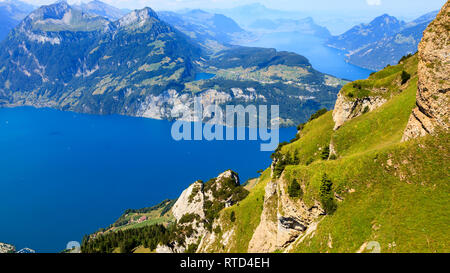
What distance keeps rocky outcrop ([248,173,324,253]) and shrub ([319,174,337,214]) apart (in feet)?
4.25

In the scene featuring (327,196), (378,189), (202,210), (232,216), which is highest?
(378,189)

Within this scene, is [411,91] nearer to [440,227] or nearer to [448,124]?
[448,124]

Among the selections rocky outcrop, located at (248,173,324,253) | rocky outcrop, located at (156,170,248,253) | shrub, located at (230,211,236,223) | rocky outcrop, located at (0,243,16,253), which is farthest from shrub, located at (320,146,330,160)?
rocky outcrop, located at (0,243,16,253)

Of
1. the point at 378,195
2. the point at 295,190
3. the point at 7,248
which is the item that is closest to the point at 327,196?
the point at 295,190

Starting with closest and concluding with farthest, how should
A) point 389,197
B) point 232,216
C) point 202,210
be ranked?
point 389,197, point 232,216, point 202,210

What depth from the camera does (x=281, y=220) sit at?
4831cm

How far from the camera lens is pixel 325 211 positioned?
4003 cm

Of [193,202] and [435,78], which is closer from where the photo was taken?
[435,78]


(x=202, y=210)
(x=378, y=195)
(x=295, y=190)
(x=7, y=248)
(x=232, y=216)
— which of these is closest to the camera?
(x=378, y=195)

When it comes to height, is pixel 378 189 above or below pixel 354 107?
below

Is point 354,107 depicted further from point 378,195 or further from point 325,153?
point 378,195

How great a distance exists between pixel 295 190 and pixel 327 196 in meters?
5.82

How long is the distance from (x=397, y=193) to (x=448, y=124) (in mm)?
11979
